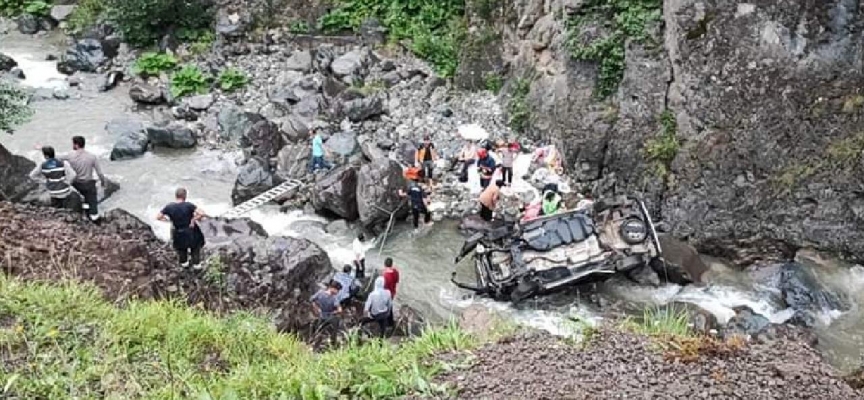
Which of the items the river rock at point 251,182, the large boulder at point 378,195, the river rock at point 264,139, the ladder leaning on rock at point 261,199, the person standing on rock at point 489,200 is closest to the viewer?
the person standing on rock at point 489,200

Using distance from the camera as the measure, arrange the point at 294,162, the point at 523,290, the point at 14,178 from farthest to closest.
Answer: the point at 294,162 < the point at 14,178 < the point at 523,290

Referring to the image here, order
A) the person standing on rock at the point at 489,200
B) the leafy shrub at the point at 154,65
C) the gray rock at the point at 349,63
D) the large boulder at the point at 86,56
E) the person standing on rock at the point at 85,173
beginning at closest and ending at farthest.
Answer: the person standing on rock at the point at 85,173 < the person standing on rock at the point at 489,200 < the gray rock at the point at 349,63 < the leafy shrub at the point at 154,65 < the large boulder at the point at 86,56

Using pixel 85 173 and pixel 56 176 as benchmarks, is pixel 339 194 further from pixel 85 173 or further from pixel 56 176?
pixel 56 176

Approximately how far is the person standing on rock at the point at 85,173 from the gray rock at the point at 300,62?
1130 centimetres

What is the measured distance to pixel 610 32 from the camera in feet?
63.7

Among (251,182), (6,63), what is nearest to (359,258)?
(251,182)

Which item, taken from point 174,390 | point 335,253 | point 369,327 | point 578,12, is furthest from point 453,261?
point 174,390

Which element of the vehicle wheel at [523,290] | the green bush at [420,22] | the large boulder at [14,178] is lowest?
the vehicle wheel at [523,290]

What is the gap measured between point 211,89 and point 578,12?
11.3 m

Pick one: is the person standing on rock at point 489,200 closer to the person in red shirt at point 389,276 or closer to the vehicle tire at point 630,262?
the vehicle tire at point 630,262

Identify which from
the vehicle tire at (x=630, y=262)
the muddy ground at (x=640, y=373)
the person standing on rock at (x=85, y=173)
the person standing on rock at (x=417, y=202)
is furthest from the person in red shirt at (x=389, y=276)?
the muddy ground at (x=640, y=373)

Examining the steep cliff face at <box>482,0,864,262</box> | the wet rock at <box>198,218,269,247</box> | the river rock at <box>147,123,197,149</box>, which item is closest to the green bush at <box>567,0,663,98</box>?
the steep cliff face at <box>482,0,864,262</box>

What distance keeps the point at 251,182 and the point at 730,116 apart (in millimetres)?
10063

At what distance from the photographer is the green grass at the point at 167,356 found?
775 cm
